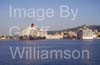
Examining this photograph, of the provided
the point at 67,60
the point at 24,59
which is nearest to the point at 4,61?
the point at 24,59

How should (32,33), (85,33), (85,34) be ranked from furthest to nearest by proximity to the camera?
(85,34) → (85,33) → (32,33)

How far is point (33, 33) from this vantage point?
6312 mm

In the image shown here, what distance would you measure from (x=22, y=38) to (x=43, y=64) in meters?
1.02

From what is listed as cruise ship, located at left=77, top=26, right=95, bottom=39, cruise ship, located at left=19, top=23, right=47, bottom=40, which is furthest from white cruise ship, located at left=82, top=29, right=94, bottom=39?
cruise ship, located at left=19, top=23, right=47, bottom=40

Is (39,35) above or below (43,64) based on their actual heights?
above

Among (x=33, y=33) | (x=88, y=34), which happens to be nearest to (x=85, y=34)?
(x=88, y=34)

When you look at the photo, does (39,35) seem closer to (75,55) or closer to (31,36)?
(31,36)

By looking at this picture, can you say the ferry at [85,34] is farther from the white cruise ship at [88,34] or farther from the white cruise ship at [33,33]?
the white cruise ship at [33,33]

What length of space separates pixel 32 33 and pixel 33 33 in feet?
0.10

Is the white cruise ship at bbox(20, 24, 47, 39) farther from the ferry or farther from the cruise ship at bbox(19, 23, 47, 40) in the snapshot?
the ferry

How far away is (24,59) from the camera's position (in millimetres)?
7121

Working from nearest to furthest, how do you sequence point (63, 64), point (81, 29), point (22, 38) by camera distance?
point (22, 38) < point (81, 29) < point (63, 64)

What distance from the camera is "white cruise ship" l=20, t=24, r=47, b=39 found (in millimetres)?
5926

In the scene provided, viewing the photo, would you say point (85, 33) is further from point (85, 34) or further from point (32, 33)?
point (32, 33)
